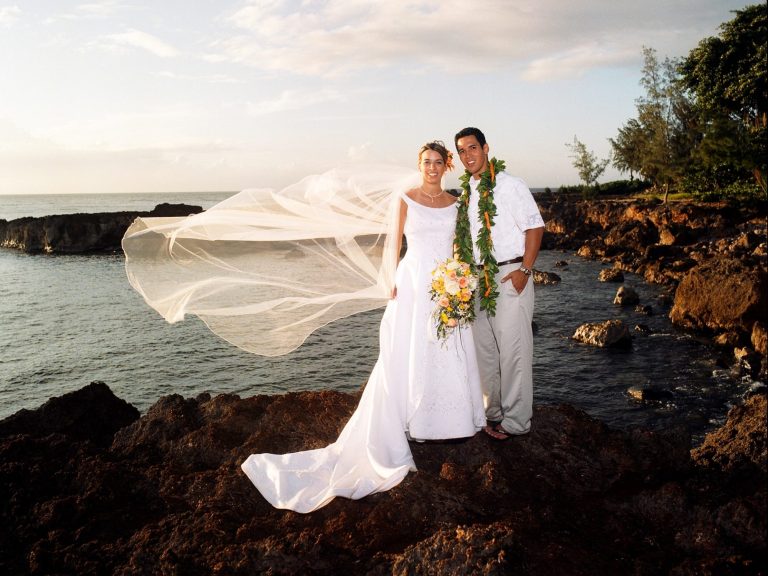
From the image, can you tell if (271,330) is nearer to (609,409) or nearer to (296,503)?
(296,503)

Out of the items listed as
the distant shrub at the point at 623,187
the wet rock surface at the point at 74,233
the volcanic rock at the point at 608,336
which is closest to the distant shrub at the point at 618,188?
the distant shrub at the point at 623,187

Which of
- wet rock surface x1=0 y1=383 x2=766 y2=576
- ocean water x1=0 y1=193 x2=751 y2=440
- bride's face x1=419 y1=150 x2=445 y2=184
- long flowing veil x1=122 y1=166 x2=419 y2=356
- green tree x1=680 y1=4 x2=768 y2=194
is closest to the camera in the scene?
wet rock surface x1=0 y1=383 x2=766 y2=576

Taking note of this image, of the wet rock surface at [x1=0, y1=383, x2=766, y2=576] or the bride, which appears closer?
the wet rock surface at [x1=0, y1=383, x2=766, y2=576]

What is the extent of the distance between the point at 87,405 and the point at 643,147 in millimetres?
57086

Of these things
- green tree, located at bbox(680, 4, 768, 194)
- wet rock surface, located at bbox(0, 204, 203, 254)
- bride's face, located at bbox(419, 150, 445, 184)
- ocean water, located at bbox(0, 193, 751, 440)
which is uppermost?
green tree, located at bbox(680, 4, 768, 194)

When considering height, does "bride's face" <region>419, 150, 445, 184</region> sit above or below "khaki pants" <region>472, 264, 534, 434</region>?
above

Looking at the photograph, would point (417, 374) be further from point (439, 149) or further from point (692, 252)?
point (692, 252)

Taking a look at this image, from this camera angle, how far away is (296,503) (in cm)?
448

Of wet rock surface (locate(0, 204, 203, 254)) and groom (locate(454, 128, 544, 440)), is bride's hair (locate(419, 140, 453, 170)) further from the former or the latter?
wet rock surface (locate(0, 204, 203, 254))

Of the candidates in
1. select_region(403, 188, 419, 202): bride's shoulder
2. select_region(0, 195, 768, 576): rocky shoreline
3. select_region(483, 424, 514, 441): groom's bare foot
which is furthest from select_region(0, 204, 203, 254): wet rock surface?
select_region(483, 424, 514, 441): groom's bare foot

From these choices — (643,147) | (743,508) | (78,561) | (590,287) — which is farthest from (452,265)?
(643,147)

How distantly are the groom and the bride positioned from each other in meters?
0.22

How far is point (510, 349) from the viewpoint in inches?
213

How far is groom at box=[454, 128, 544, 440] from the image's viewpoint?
5289 millimetres
